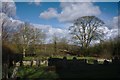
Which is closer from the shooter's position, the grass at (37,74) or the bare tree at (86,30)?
the grass at (37,74)

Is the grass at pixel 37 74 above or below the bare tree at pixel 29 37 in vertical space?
below

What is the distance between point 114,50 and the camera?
792 inches

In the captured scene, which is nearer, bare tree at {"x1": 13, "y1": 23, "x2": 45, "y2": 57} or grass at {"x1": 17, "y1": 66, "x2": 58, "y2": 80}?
grass at {"x1": 17, "y1": 66, "x2": 58, "y2": 80}

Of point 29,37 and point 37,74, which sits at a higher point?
point 29,37

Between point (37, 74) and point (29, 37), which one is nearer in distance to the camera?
point (37, 74)

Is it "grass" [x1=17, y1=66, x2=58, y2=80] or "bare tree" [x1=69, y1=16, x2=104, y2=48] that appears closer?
"grass" [x1=17, y1=66, x2=58, y2=80]

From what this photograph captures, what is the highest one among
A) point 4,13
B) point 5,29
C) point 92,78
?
point 4,13

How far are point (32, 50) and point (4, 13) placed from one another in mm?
6511

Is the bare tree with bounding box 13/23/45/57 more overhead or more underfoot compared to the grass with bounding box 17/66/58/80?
more overhead

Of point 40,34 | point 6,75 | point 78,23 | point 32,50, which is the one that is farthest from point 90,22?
point 6,75

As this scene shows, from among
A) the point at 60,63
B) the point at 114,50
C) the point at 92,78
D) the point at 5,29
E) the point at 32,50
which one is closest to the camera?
the point at 92,78

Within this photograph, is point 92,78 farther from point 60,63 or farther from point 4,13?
point 4,13

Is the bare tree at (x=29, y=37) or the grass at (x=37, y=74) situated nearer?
the grass at (x=37, y=74)

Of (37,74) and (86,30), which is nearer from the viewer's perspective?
(37,74)
